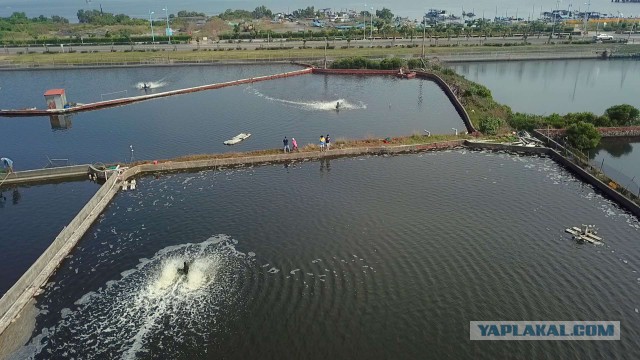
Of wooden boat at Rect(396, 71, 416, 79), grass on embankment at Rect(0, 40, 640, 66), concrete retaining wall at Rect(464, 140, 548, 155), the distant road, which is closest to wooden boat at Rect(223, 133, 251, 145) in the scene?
concrete retaining wall at Rect(464, 140, 548, 155)

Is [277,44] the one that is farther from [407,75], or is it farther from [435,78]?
[435,78]

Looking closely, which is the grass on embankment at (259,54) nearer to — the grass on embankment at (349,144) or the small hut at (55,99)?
the small hut at (55,99)

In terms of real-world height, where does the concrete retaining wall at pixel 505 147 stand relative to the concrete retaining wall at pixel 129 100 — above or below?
below

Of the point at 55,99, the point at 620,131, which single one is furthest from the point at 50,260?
the point at 620,131

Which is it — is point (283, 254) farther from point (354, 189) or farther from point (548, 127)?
point (548, 127)

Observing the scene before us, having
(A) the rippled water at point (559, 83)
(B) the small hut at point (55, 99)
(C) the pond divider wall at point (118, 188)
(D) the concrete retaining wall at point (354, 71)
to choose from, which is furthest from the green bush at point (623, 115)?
(B) the small hut at point (55, 99)
